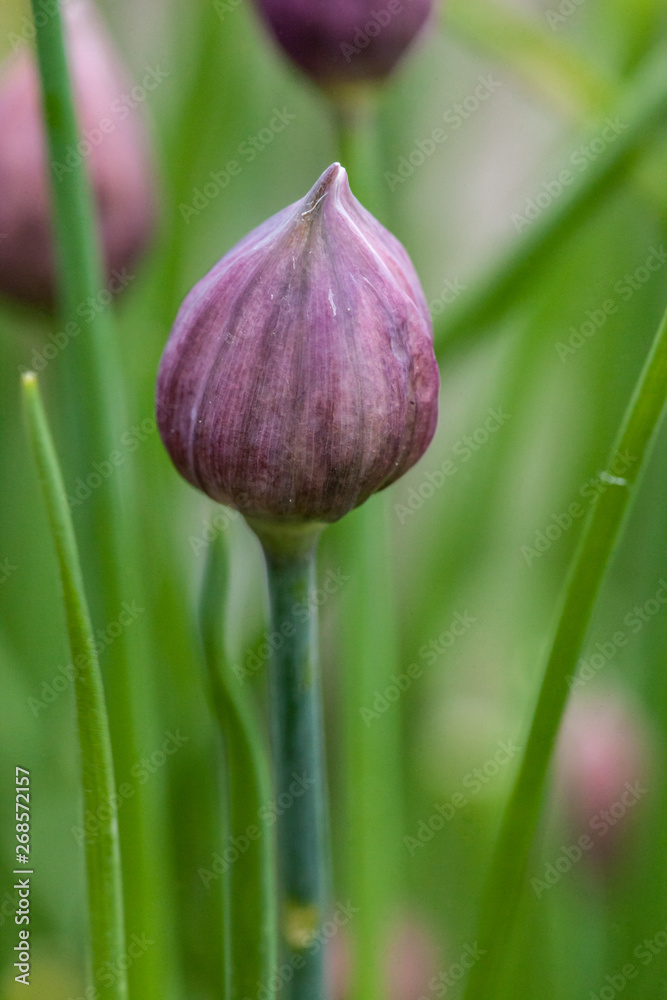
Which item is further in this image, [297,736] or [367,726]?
[367,726]

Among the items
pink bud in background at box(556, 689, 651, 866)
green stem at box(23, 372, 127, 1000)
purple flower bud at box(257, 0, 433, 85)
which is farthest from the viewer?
pink bud in background at box(556, 689, 651, 866)

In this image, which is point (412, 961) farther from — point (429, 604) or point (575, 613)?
point (575, 613)

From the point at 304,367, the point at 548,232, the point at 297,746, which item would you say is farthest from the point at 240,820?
the point at 548,232

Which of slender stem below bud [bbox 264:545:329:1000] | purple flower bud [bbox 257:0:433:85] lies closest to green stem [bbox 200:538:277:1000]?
slender stem below bud [bbox 264:545:329:1000]

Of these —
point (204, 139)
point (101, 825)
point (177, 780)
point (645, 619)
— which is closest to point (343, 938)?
point (177, 780)

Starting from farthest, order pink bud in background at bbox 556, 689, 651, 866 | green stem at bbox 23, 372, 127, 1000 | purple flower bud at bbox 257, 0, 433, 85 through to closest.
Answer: pink bud in background at bbox 556, 689, 651, 866 → purple flower bud at bbox 257, 0, 433, 85 → green stem at bbox 23, 372, 127, 1000

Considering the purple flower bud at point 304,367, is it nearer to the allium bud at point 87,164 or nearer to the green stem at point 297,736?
the green stem at point 297,736

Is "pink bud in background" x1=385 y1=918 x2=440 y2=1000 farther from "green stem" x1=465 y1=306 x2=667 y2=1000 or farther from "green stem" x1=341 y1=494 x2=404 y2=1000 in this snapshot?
"green stem" x1=465 y1=306 x2=667 y2=1000

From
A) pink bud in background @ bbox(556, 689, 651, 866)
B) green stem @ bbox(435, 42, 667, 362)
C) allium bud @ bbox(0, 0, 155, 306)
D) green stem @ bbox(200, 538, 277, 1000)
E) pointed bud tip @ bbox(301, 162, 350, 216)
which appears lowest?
green stem @ bbox(200, 538, 277, 1000)
